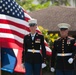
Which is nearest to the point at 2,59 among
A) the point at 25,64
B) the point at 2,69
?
the point at 2,69

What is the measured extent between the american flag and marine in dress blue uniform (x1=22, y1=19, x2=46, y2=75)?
2.88 ft

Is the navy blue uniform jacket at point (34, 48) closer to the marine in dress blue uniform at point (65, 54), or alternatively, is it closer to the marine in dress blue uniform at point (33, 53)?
the marine in dress blue uniform at point (33, 53)

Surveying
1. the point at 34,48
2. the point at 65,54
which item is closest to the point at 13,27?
the point at 34,48

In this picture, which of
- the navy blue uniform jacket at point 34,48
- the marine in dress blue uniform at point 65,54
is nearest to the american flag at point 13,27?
the navy blue uniform jacket at point 34,48

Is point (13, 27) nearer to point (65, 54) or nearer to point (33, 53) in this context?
point (33, 53)

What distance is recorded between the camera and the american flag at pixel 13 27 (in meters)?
7.62

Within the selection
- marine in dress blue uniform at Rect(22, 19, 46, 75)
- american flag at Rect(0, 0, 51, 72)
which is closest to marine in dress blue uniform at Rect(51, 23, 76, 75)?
marine in dress blue uniform at Rect(22, 19, 46, 75)

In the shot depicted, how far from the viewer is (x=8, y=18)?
788 cm

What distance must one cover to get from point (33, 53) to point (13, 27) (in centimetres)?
127

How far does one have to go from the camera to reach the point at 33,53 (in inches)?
266

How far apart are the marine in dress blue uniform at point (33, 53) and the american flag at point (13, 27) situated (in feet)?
2.88

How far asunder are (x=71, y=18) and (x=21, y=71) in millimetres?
6550

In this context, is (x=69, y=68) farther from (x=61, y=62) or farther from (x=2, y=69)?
(x=2, y=69)

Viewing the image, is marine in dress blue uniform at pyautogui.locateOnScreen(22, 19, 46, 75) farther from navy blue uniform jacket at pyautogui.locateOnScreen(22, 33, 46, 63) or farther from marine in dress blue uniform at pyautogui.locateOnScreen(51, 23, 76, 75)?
marine in dress blue uniform at pyautogui.locateOnScreen(51, 23, 76, 75)
